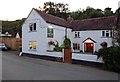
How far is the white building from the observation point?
27453mm

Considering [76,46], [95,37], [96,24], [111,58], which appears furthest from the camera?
[76,46]

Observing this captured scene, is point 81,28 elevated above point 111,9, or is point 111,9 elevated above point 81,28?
point 111,9

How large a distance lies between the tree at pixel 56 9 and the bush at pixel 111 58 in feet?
129

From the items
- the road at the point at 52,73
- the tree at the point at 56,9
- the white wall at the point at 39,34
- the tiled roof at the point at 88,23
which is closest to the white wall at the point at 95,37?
the tiled roof at the point at 88,23

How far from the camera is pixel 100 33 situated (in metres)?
30.5

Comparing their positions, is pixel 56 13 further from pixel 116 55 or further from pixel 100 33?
pixel 116 55

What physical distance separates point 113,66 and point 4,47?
2461cm

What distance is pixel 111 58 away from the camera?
1739 centimetres

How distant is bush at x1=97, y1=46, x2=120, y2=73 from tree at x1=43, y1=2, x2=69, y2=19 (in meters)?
39.2

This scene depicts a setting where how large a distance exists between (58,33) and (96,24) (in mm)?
7127

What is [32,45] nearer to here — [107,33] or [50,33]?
[50,33]

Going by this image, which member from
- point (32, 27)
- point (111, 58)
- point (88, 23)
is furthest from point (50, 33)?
point (111, 58)

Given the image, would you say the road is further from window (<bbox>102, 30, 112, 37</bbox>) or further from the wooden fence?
the wooden fence

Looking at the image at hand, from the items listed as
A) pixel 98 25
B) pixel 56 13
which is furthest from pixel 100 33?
pixel 56 13
